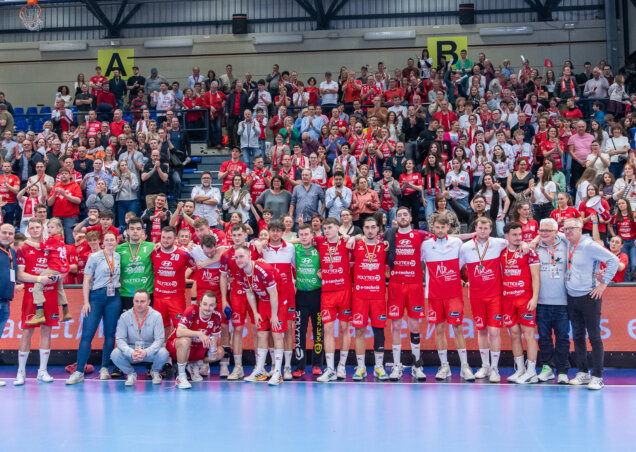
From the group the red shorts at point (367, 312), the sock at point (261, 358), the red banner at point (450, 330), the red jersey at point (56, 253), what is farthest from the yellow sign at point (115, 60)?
the red shorts at point (367, 312)

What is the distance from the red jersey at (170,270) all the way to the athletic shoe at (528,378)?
15.7 ft

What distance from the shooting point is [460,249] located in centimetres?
988

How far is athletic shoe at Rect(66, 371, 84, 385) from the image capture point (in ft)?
31.8

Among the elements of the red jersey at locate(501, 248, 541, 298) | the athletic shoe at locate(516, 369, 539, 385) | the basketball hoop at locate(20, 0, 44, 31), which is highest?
the basketball hoop at locate(20, 0, 44, 31)

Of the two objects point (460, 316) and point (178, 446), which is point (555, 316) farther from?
point (178, 446)

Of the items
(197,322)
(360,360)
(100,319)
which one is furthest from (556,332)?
(100,319)

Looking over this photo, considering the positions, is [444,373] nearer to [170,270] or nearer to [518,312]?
[518,312]

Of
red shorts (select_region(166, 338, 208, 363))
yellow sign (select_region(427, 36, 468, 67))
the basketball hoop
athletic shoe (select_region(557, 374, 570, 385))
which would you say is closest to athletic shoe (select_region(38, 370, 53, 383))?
red shorts (select_region(166, 338, 208, 363))

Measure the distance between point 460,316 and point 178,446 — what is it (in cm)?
448

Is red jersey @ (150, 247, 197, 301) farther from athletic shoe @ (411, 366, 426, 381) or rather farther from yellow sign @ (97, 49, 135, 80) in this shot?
yellow sign @ (97, 49, 135, 80)

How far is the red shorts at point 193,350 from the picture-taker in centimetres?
976

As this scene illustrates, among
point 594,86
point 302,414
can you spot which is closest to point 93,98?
point 594,86

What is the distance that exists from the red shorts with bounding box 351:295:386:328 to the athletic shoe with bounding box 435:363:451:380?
985 millimetres

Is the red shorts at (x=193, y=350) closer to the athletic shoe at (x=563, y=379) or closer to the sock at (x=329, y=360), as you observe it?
the sock at (x=329, y=360)
